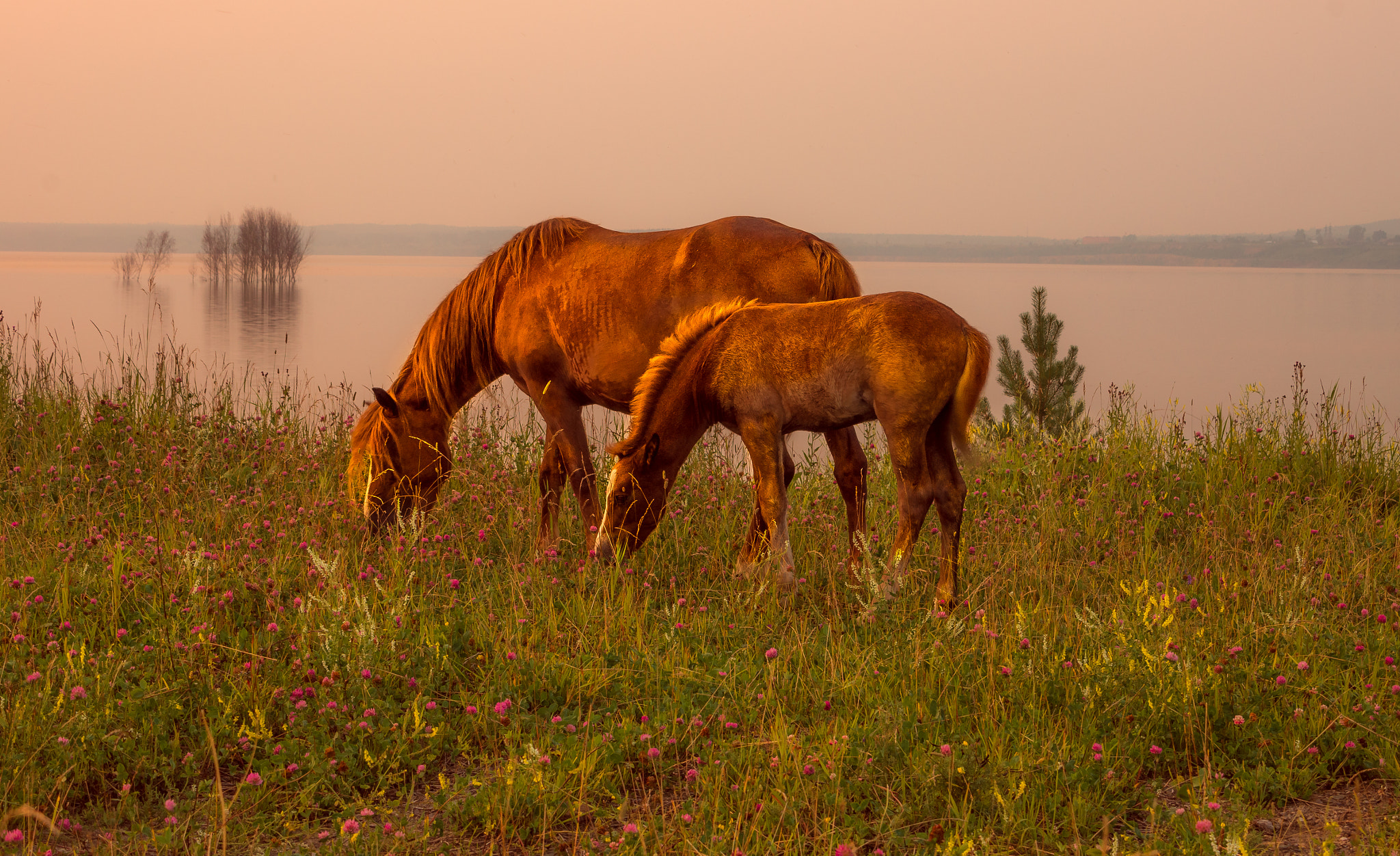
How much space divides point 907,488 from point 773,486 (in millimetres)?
651

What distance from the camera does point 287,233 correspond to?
32.4m

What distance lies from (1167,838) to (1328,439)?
5.87m

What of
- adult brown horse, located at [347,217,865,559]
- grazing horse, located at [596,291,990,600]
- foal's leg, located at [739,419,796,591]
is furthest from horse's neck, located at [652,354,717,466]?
adult brown horse, located at [347,217,865,559]

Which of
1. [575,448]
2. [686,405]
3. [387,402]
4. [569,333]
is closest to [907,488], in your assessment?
[686,405]

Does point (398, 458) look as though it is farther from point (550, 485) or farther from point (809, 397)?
point (809, 397)

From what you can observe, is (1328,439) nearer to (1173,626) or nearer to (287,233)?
(1173,626)

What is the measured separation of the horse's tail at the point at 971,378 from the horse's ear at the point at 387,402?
349 centimetres

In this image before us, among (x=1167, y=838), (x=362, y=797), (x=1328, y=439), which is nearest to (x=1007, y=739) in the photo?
(x=1167, y=838)

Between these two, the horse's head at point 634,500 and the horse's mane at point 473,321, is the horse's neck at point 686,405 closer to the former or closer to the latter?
the horse's head at point 634,500

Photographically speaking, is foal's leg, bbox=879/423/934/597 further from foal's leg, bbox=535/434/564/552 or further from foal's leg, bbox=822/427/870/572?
foal's leg, bbox=535/434/564/552

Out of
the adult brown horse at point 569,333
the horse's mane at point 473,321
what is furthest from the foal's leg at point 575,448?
the horse's mane at point 473,321

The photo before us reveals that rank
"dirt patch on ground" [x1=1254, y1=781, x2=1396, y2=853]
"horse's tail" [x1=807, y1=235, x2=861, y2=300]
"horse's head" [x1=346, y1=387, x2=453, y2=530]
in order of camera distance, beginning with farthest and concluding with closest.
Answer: "horse's head" [x1=346, y1=387, x2=453, y2=530], "horse's tail" [x1=807, y1=235, x2=861, y2=300], "dirt patch on ground" [x1=1254, y1=781, x2=1396, y2=853]

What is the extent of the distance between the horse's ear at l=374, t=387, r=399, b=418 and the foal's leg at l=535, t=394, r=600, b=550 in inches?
38.0

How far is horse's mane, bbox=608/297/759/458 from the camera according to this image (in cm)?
514
